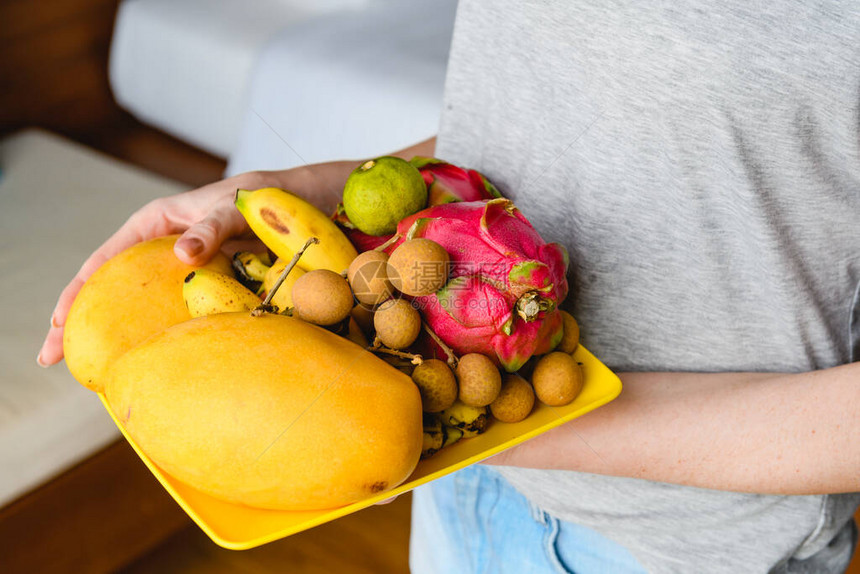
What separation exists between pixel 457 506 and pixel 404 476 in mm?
342

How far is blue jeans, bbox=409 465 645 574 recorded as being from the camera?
662mm

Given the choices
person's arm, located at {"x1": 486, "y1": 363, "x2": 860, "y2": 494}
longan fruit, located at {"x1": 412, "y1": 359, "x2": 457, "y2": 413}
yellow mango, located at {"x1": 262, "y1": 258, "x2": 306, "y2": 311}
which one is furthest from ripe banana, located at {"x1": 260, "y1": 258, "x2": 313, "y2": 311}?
person's arm, located at {"x1": 486, "y1": 363, "x2": 860, "y2": 494}

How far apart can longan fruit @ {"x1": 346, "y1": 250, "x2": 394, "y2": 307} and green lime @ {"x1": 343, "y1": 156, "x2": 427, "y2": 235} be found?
0.06 metres

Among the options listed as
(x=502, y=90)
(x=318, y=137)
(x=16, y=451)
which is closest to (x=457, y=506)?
(x=502, y=90)

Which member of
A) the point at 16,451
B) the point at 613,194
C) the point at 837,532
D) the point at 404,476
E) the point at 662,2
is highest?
the point at 662,2

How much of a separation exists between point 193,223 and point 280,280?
0.20 m

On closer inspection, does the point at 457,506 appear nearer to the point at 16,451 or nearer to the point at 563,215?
the point at 563,215

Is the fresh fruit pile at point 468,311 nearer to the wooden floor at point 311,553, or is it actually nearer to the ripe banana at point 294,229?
the ripe banana at point 294,229

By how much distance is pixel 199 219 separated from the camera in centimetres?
63

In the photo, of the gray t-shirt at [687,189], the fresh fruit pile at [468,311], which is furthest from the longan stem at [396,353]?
the gray t-shirt at [687,189]

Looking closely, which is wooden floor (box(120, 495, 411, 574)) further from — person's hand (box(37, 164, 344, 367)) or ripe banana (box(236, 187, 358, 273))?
ripe banana (box(236, 187, 358, 273))

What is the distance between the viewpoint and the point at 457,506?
2.45 feet

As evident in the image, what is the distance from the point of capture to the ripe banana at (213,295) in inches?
19.2

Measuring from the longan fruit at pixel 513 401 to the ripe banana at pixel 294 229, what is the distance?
0.46ft
